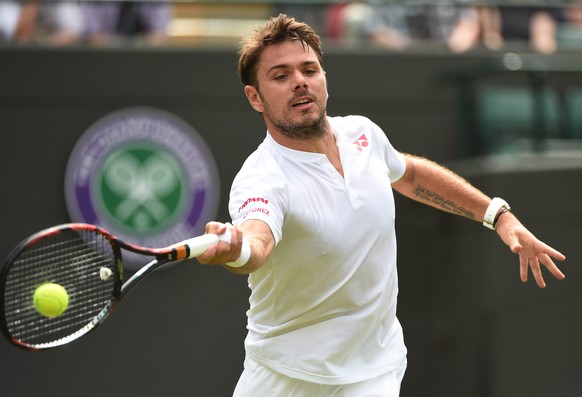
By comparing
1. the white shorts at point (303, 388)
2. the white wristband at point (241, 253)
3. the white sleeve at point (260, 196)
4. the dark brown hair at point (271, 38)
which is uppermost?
the dark brown hair at point (271, 38)

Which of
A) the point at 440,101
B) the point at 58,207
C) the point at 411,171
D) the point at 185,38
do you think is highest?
the point at 185,38

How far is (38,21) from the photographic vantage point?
7984 millimetres

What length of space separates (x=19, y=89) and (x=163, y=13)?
118cm

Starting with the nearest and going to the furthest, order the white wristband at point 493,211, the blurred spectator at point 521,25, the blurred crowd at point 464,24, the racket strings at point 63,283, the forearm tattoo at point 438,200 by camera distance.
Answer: the racket strings at point 63,283, the white wristband at point 493,211, the forearm tattoo at point 438,200, the blurred crowd at point 464,24, the blurred spectator at point 521,25

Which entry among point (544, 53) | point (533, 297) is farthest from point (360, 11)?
point (533, 297)

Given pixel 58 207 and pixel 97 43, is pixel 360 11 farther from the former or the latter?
pixel 58 207

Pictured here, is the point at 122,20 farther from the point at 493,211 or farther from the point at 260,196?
the point at 260,196

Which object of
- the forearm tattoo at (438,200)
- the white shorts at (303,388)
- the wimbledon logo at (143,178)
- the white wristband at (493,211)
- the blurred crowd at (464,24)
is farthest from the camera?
the blurred crowd at (464,24)

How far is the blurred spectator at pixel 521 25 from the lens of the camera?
8469mm

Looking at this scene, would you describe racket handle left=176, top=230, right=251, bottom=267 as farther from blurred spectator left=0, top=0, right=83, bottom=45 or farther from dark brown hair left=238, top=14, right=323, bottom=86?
blurred spectator left=0, top=0, right=83, bottom=45

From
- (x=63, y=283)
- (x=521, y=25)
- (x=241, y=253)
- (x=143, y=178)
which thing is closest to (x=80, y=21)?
(x=143, y=178)

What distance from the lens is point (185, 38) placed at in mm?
8164

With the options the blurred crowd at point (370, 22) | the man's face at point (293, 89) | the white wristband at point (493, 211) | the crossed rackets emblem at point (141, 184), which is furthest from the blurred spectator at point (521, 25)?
the man's face at point (293, 89)

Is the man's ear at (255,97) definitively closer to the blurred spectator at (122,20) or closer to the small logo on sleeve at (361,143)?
the small logo on sleeve at (361,143)
